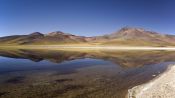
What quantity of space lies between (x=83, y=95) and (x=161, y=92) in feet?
20.0

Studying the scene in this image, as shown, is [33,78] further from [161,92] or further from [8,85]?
[161,92]

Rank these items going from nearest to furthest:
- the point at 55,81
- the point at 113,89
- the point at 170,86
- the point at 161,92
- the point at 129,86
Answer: the point at 161,92 → the point at 170,86 → the point at 113,89 → the point at 129,86 → the point at 55,81

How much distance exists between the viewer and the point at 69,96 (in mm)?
18578

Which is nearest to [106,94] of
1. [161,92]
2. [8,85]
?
[161,92]

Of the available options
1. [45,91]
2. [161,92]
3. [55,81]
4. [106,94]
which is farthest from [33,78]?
[161,92]

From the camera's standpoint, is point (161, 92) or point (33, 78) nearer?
point (161, 92)

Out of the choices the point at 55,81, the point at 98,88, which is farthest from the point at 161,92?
the point at 55,81

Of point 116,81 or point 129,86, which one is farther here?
point 116,81

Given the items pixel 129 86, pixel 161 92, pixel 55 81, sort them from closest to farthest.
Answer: pixel 161 92 → pixel 129 86 → pixel 55 81

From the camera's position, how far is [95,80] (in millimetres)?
25531

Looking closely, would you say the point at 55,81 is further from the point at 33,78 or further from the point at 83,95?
the point at 83,95

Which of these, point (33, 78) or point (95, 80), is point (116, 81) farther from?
point (33, 78)

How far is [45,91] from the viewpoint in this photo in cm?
1989

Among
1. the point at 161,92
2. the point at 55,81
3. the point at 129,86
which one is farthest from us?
the point at 55,81
